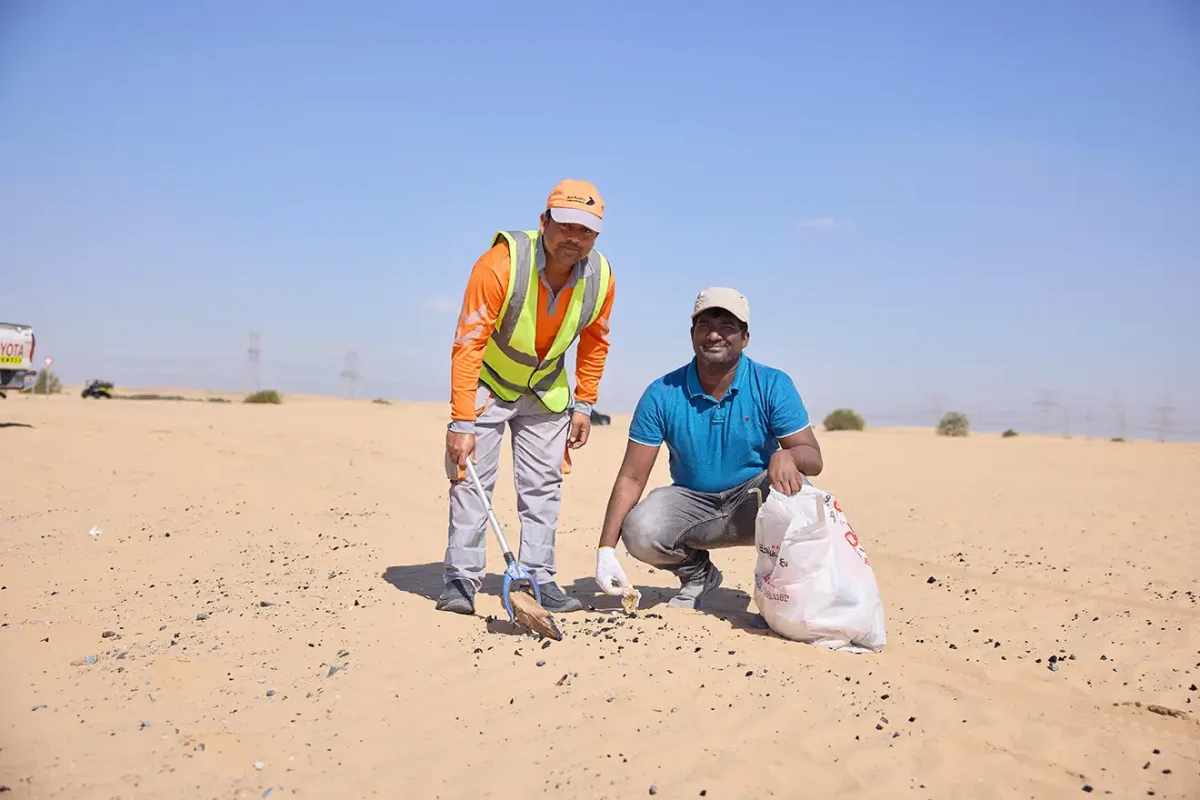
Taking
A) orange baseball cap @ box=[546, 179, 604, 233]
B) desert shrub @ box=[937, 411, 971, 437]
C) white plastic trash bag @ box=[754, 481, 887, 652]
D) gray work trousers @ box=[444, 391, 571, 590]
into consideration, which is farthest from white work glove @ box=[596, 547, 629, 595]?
desert shrub @ box=[937, 411, 971, 437]

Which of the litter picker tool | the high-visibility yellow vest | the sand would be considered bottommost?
the sand

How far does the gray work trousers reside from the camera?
467 cm

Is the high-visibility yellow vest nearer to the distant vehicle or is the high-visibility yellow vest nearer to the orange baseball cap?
the orange baseball cap

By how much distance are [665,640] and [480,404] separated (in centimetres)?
154

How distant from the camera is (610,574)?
175 inches

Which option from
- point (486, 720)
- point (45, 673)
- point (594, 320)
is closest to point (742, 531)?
point (594, 320)

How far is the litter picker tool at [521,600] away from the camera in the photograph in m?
4.09

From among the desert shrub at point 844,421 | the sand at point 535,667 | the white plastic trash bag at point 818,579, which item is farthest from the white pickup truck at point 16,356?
the desert shrub at point 844,421

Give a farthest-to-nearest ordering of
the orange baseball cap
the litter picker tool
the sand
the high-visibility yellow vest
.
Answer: the high-visibility yellow vest → the orange baseball cap → the litter picker tool → the sand

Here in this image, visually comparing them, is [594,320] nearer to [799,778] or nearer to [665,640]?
[665,640]

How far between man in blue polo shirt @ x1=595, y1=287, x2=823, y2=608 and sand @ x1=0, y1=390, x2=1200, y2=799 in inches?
15.1

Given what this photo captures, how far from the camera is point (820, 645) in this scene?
155 inches

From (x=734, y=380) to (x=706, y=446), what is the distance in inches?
14.3

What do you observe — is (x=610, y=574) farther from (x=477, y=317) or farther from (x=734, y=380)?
(x=477, y=317)
